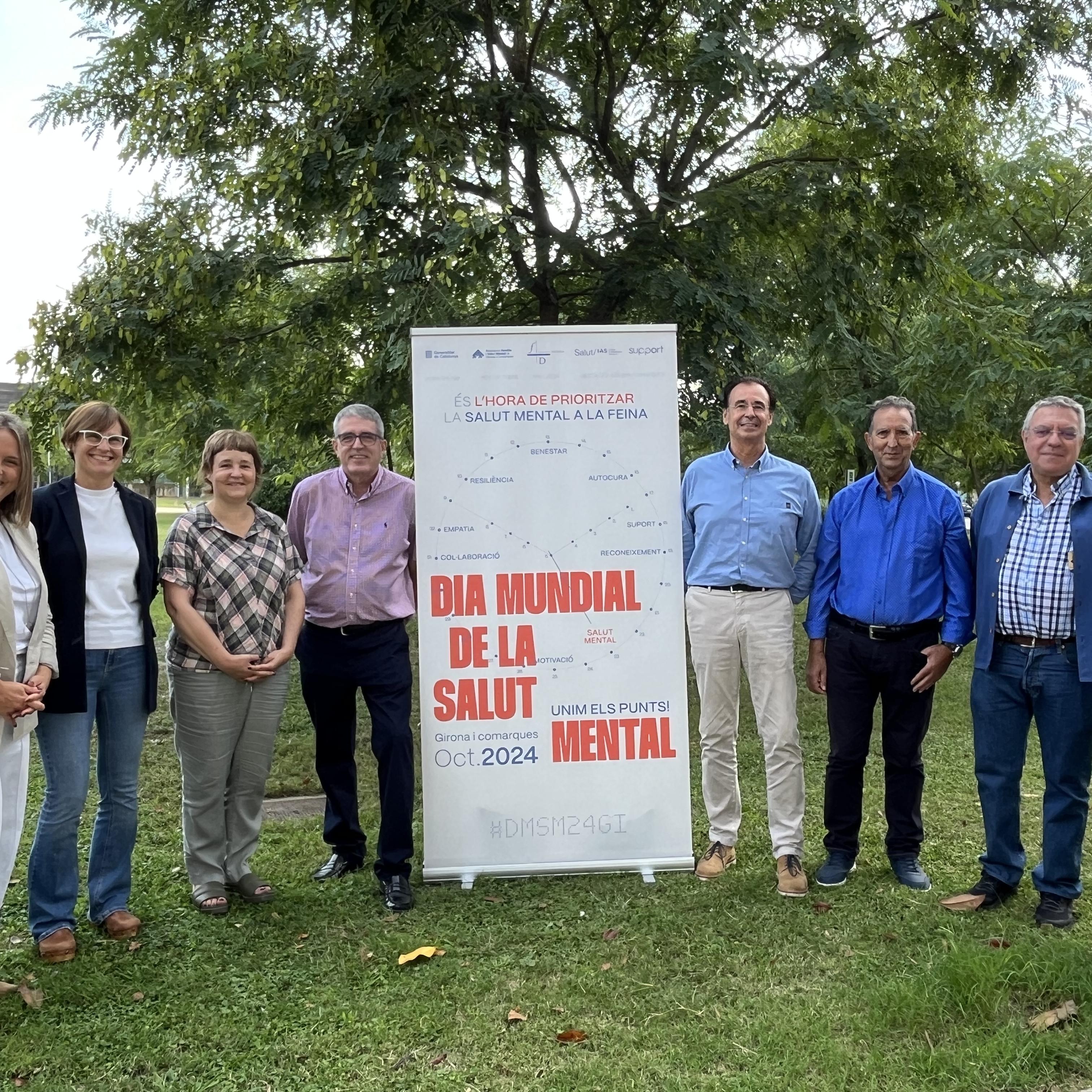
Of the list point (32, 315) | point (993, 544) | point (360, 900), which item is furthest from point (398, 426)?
point (993, 544)

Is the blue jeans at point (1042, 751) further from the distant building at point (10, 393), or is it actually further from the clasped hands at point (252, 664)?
the distant building at point (10, 393)

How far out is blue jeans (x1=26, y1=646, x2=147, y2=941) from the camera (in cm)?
357

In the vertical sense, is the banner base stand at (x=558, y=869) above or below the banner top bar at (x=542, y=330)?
below

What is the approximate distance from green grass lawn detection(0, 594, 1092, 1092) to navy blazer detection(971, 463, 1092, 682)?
104 centimetres

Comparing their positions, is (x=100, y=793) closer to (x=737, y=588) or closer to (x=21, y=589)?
(x=21, y=589)

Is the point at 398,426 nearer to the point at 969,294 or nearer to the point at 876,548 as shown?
the point at 969,294

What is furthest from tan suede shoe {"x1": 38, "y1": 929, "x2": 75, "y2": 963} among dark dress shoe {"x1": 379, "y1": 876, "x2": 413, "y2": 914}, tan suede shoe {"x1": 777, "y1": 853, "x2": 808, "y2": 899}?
tan suede shoe {"x1": 777, "y1": 853, "x2": 808, "y2": 899}

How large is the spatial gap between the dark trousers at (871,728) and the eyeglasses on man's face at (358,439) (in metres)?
2.07

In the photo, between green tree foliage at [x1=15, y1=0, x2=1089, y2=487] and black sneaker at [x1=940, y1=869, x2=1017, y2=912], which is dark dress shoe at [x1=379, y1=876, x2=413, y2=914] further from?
green tree foliage at [x1=15, y1=0, x2=1089, y2=487]

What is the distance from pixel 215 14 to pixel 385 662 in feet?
15.2

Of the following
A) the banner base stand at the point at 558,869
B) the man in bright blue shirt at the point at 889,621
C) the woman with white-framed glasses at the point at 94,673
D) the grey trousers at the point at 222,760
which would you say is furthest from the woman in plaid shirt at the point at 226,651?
the man in bright blue shirt at the point at 889,621

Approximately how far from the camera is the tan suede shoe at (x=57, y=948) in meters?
3.59

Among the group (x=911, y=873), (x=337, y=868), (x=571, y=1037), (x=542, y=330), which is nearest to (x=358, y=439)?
(x=542, y=330)

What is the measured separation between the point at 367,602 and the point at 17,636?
4.49ft
